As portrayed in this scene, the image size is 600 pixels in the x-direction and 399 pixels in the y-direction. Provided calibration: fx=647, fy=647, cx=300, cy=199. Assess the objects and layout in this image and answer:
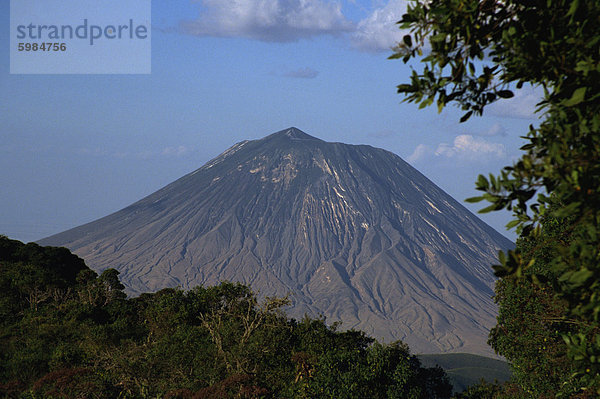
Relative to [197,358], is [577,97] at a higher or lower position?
higher

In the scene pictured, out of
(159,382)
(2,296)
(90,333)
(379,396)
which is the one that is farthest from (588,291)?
(2,296)

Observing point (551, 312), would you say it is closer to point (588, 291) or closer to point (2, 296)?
point (588, 291)

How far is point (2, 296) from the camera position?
136 feet

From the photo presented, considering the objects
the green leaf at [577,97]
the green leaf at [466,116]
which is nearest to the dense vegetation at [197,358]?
the green leaf at [466,116]

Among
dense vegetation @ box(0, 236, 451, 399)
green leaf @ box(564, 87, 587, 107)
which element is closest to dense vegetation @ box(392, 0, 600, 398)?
green leaf @ box(564, 87, 587, 107)

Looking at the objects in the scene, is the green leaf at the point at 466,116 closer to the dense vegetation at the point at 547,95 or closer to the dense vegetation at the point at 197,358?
the dense vegetation at the point at 547,95

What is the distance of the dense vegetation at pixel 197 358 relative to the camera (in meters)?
20.6

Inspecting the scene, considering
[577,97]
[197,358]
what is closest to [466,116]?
[577,97]

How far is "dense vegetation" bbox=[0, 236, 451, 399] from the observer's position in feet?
67.5

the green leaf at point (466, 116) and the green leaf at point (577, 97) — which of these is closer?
the green leaf at point (577, 97)

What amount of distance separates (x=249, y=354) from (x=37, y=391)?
7.93 meters

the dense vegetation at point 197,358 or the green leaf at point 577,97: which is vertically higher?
the green leaf at point 577,97

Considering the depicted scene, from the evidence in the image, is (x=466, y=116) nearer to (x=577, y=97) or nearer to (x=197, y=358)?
(x=577, y=97)

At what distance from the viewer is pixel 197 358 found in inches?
975
